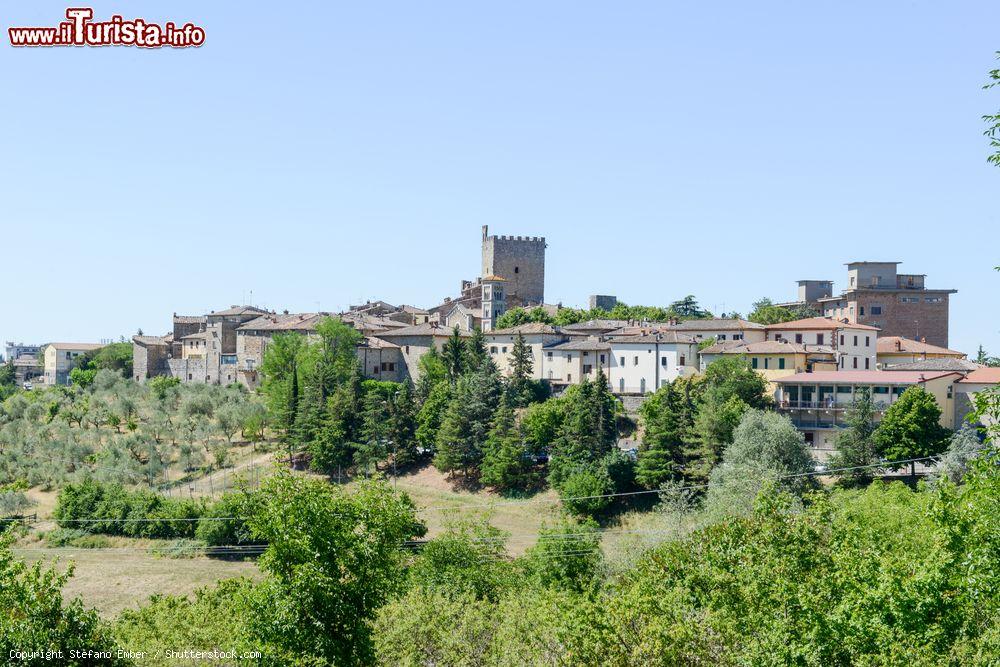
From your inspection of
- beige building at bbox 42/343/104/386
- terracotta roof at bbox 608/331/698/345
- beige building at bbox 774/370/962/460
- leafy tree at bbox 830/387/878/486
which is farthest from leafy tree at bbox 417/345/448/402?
beige building at bbox 42/343/104/386

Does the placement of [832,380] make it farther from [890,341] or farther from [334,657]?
[334,657]

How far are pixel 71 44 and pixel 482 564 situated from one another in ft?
76.2

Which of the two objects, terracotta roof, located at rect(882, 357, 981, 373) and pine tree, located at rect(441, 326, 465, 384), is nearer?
terracotta roof, located at rect(882, 357, 981, 373)

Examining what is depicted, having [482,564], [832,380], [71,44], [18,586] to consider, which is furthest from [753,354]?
[18,586]

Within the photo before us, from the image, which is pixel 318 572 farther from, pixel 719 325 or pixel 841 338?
pixel 719 325

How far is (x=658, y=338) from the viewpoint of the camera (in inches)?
2643

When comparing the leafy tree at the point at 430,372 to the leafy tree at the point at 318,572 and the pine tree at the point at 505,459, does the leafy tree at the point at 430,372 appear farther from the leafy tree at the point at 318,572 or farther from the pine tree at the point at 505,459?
the leafy tree at the point at 318,572

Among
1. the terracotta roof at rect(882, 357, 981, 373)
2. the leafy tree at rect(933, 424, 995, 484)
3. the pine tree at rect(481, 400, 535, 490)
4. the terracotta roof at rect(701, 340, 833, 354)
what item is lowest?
the pine tree at rect(481, 400, 535, 490)

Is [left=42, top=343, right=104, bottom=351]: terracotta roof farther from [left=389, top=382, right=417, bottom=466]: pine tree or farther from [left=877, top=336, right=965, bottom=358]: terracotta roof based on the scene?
[left=877, top=336, right=965, bottom=358]: terracotta roof

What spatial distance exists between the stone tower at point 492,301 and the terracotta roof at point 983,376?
145 feet

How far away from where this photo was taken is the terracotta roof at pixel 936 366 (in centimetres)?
5778

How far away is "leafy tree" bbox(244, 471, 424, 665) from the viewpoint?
18.3 m

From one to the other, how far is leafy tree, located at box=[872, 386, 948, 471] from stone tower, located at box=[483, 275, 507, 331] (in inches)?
1818

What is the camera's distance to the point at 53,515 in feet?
185
